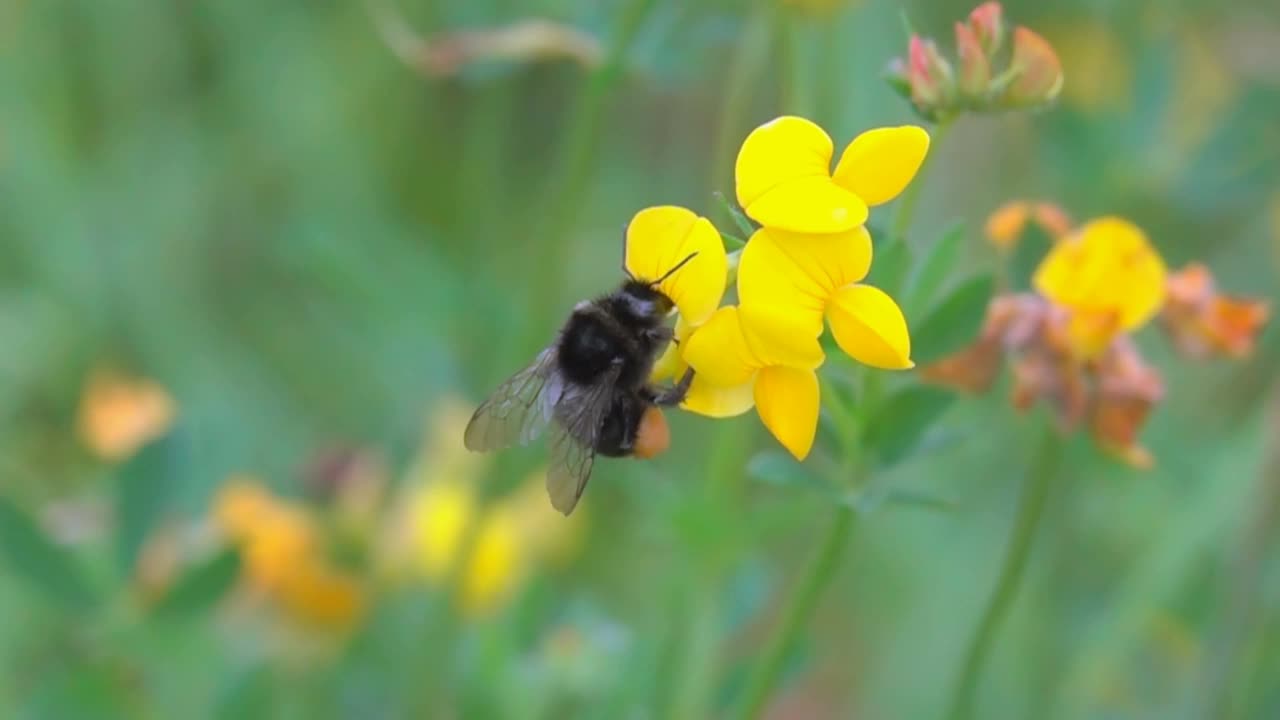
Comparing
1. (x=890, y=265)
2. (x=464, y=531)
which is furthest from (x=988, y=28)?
(x=464, y=531)

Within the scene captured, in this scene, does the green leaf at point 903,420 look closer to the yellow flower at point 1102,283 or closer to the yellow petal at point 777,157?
the yellow flower at point 1102,283

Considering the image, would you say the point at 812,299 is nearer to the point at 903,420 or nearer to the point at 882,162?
the point at 882,162

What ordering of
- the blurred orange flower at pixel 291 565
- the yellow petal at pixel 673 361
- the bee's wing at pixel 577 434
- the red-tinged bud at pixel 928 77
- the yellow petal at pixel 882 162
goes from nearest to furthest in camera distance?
the yellow petal at pixel 882 162 < the red-tinged bud at pixel 928 77 < the yellow petal at pixel 673 361 < the bee's wing at pixel 577 434 < the blurred orange flower at pixel 291 565

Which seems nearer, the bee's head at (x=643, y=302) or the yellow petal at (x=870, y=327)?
the yellow petal at (x=870, y=327)

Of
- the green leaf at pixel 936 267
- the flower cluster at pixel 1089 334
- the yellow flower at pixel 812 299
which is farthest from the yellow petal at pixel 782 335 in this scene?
the flower cluster at pixel 1089 334

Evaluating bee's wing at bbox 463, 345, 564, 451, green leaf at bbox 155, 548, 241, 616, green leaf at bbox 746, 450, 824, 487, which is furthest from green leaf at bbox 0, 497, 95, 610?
green leaf at bbox 746, 450, 824, 487

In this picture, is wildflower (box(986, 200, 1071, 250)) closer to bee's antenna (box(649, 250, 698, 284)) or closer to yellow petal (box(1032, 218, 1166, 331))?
yellow petal (box(1032, 218, 1166, 331))

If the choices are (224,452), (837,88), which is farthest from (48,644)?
(837,88)

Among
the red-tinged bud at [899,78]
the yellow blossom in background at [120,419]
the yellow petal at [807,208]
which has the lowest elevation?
the yellow blossom in background at [120,419]
